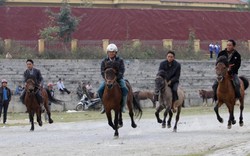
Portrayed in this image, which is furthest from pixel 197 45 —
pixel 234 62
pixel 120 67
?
pixel 120 67

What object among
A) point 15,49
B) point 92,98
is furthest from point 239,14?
point 92,98

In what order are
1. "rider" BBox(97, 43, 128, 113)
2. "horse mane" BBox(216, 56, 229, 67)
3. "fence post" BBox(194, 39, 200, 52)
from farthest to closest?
"fence post" BBox(194, 39, 200, 52), "horse mane" BBox(216, 56, 229, 67), "rider" BBox(97, 43, 128, 113)

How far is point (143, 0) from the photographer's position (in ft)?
257

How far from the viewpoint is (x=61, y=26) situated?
208 feet

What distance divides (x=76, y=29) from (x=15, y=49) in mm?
9023

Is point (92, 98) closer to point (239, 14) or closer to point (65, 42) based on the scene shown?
point (65, 42)

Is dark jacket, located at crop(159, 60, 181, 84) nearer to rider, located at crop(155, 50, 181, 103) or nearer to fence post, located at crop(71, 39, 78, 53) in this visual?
rider, located at crop(155, 50, 181, 103)

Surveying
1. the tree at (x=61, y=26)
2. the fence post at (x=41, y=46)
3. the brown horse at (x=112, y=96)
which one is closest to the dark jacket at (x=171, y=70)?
the brown horse at (x=112, y=96)

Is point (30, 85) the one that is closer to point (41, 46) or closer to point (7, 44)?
point (41, 46)

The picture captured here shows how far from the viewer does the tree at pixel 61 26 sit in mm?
62375

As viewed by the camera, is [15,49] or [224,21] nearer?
[15,49]

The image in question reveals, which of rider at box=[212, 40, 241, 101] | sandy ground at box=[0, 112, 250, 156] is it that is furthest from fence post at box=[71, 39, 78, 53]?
sandy ground at box=[0, 112, 250, 156]

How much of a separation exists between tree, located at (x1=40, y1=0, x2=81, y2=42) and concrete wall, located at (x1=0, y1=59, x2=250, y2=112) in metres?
7.03

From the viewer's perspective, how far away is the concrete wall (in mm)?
51469
